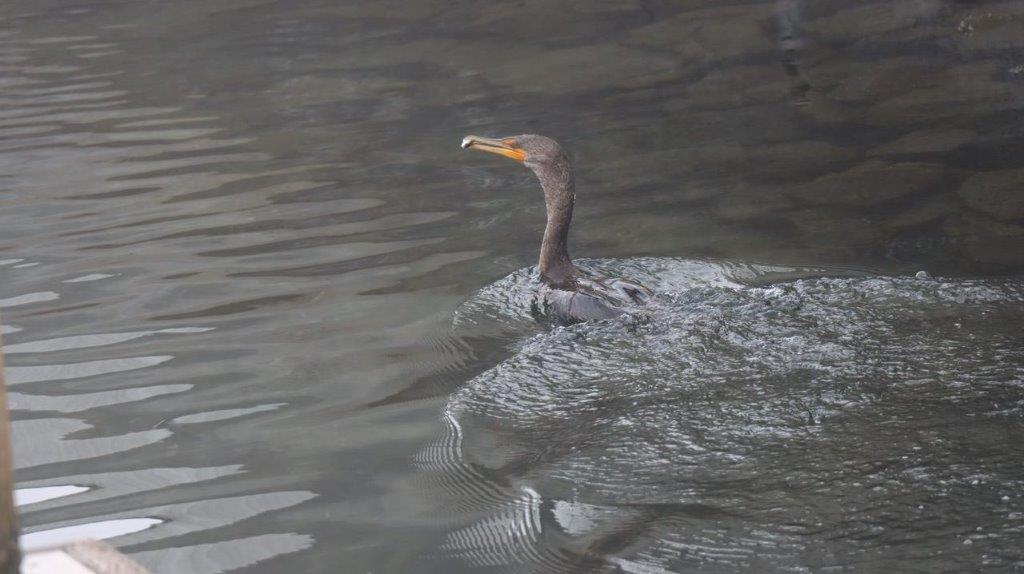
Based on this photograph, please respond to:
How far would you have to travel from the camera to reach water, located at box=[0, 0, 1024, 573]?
13.8ft

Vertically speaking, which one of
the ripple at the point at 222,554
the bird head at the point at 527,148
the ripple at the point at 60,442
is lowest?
the ripple at the point at 222,554

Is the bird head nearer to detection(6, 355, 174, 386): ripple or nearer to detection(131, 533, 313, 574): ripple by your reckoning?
detection(6, 355, 174, 386): ripple

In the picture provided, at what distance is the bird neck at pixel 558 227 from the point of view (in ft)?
22.0

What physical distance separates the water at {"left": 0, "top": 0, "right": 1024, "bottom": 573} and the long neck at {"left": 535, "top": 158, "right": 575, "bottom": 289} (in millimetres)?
223

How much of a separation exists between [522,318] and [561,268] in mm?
440

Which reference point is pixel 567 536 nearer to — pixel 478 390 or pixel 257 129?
pixel 478 390

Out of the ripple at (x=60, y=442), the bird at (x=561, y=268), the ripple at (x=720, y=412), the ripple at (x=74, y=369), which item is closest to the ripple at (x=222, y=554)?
the ripple at (x=720, y=412)

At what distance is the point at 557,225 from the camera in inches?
270

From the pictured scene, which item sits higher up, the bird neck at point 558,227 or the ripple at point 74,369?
the bird neck at point 558,227

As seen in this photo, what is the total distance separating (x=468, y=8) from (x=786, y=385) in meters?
12.8

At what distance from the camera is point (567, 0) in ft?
55.3

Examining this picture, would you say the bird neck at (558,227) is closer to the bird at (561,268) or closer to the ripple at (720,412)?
the bird at (561,268)

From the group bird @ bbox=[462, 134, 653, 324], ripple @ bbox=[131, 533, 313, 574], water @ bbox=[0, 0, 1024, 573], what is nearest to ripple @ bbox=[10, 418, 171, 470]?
water @ bbox=[0, 0, 1024, 573]

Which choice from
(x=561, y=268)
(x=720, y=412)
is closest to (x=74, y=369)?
(x=561, y=268)
